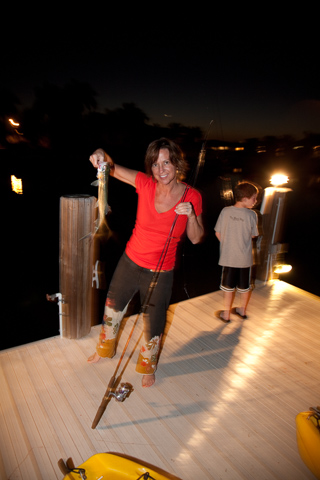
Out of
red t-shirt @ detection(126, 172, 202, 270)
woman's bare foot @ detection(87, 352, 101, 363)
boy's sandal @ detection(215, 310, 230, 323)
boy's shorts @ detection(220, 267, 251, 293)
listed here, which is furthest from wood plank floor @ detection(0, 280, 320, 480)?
red t-shirt @ detection(126, 172, 202, 270)

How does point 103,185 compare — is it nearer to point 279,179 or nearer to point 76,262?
point 76,262

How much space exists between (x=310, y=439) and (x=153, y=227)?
1.68 meters

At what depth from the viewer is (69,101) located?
2900 centimetres

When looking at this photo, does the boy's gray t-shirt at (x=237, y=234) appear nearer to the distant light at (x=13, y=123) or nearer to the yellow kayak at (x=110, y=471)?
the yellow kayak at (x=110, y=471)

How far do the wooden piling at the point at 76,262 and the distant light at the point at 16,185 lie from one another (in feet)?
65.9

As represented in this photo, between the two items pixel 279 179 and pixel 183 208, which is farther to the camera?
pixel 279 179

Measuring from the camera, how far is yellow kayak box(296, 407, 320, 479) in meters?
1.74

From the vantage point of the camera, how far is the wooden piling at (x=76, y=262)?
2586 mm

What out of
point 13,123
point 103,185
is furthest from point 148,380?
point 13,123

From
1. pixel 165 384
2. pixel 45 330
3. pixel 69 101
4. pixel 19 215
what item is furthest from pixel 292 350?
pixel 69 101

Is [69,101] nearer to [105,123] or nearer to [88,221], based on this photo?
[105,123]

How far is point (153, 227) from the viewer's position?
6.86 feet

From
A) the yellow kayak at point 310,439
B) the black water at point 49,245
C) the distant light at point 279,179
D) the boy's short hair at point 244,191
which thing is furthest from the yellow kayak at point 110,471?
the distant light at point 279,179

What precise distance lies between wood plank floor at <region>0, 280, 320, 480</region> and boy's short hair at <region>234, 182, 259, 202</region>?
154 centimetres
